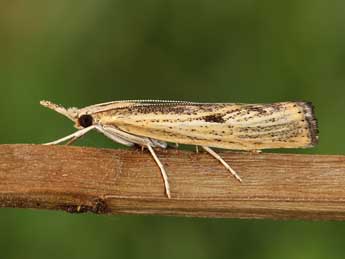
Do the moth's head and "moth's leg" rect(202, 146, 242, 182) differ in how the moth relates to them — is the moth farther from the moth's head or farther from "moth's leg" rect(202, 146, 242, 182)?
"moth's leg" rect(202, 146, 242, 182)

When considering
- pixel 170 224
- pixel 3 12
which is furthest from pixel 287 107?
pixel 3 12

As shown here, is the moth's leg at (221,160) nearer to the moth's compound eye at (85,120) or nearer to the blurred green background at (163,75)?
the moth's compound eye at (85,120)

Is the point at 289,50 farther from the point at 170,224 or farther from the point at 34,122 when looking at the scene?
the point at 34,122

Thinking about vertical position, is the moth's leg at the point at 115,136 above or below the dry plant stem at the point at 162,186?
above

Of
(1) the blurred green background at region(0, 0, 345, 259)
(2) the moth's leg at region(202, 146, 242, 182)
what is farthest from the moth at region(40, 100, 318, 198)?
(1) the blurred green background at region(0, 0, 345, 259)

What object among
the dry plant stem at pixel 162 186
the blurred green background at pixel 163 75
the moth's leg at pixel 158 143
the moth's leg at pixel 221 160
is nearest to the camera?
the dry plant stem at pixel 162 186

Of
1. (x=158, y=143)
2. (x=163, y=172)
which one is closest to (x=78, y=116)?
(x=158, y=143)

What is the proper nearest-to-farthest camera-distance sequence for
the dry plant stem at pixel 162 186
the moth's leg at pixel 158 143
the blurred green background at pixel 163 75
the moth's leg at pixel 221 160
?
the dry plant stem at pixel 162 186 → the moth's leg at pixel 221 160 → the moth's leg at pixel 158 143 → the blurred green background at pixel 163 75

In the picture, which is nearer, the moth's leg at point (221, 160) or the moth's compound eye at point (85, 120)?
the moth's leg at point (221, 160)

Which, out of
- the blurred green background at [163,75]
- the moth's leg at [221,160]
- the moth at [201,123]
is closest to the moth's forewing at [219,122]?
the moth at [201,123]
